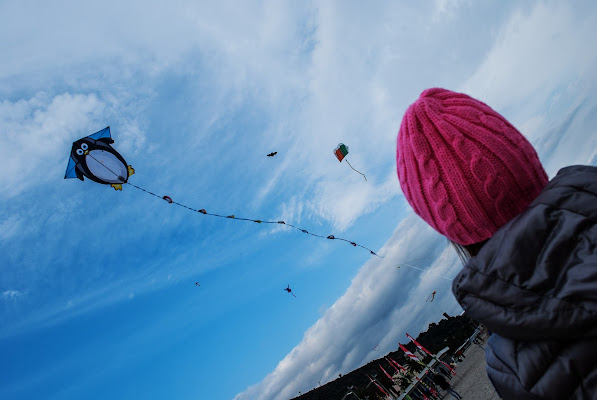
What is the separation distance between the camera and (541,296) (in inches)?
37.5

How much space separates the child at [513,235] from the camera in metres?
0.93

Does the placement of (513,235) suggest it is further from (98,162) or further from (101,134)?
(101,134)

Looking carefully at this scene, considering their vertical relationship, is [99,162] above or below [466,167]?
above

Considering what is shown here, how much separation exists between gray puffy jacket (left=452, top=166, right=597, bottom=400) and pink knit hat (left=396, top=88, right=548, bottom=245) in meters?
0.13

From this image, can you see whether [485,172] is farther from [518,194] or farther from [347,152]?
[347,152]

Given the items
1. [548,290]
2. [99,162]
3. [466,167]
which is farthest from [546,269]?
[99,162]

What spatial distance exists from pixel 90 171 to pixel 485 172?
7529 millimetres

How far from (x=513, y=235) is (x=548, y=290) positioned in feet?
0.53

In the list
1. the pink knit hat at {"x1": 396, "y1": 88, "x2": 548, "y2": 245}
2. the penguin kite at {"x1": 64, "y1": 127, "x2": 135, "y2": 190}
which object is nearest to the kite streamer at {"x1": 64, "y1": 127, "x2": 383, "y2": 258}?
the penguin kite at {"x1": 64, "y1": 127, "x2": 135, "y2": 190}

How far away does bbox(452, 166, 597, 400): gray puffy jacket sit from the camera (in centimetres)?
90

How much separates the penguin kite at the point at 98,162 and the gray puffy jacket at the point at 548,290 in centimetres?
755

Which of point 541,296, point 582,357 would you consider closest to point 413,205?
point 541,296

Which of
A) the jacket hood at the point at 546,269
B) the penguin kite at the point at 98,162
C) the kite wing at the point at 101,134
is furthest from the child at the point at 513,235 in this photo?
the kite wing at the point at 101,134

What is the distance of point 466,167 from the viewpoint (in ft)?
3.97
